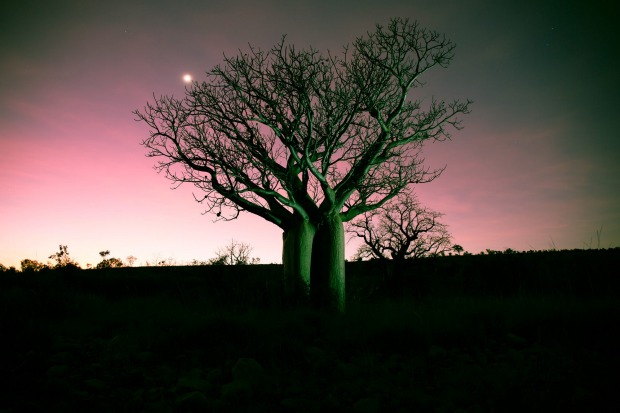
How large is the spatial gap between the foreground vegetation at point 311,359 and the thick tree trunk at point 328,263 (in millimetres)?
2197

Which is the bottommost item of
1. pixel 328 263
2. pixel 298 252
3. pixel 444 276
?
pixel 444 276

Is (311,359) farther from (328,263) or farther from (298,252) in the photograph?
(298,252)

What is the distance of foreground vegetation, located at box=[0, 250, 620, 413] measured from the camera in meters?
2.73

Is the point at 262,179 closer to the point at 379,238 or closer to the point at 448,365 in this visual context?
the point at 448,365

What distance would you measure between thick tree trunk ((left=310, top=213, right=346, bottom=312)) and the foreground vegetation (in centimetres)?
220

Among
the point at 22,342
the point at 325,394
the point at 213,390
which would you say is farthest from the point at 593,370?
the point at 22,342

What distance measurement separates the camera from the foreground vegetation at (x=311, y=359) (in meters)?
2.73

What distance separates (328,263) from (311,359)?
14.9ft

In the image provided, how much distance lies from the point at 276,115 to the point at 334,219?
118 inches

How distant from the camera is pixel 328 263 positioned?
829 centimetres

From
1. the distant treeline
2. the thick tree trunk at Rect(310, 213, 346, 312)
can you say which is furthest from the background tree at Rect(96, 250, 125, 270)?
the thick tree trunk at Rect(310, 213, 346, 312)

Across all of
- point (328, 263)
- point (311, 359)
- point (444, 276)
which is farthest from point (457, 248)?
point (311, 359)

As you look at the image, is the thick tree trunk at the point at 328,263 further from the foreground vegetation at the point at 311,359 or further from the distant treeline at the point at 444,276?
the distant treeline at the point at 444,276

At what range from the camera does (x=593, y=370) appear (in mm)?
3039
